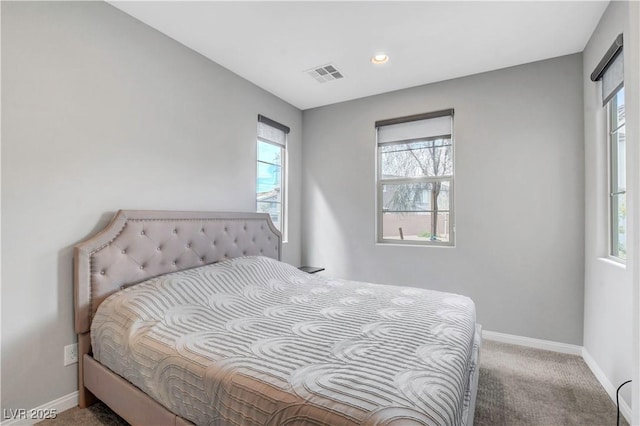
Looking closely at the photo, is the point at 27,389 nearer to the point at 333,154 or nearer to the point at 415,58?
the point at 333,154

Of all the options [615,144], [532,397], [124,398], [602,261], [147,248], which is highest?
[615,144]

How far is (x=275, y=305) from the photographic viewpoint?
1.89m

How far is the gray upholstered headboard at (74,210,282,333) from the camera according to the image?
5.76 feet

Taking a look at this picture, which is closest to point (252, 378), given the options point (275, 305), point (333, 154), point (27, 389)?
point (275, 305)

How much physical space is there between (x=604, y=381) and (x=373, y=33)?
3.05 meters

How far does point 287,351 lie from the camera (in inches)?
48.6

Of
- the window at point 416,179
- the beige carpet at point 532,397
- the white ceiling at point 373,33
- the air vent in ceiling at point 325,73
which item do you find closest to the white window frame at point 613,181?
the white ceiling at point 373,33

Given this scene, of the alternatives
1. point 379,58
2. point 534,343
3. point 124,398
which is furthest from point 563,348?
point 124,398

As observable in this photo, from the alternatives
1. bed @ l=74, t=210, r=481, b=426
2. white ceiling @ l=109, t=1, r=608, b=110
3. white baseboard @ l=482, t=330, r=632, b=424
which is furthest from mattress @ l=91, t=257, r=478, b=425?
white ceiling @ l=109, t=1, r=608, b=110

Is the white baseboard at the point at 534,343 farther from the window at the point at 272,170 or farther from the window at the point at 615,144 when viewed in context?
the window at the point at 272,170

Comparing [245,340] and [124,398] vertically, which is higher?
[245,340]

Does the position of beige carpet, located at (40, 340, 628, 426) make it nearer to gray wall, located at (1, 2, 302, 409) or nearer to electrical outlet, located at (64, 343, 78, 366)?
electrical outlet, located at (64, 343, 78, 366)

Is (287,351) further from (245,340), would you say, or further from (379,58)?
(379,58)

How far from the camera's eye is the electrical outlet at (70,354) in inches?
69.1
